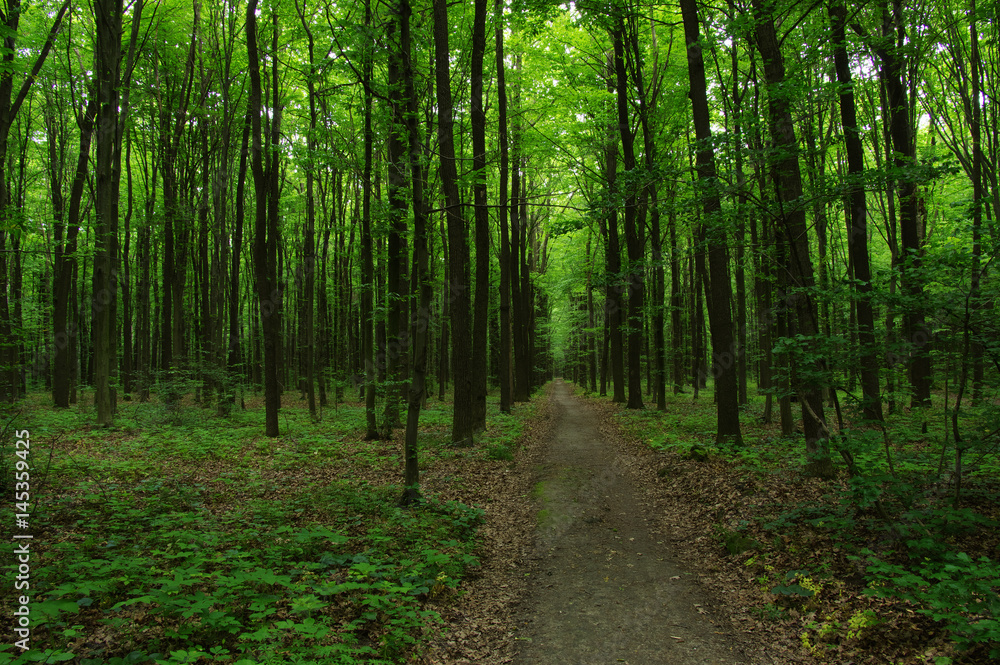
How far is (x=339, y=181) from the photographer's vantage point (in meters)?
20.3

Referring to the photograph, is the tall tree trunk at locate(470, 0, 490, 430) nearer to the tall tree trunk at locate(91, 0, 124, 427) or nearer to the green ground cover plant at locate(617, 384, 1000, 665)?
the green ground cover plant at locate(617, 384, 1000, 665)

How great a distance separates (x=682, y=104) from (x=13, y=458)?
1836cm

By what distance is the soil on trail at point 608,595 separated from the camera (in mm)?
4027

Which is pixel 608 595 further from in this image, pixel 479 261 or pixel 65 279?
pixel 65 279

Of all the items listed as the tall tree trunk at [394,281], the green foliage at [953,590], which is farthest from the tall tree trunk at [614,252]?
the green foliage at [953,590]

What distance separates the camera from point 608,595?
4.99 meters

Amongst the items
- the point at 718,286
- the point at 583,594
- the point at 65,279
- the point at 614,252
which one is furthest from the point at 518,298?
the point at 65,279

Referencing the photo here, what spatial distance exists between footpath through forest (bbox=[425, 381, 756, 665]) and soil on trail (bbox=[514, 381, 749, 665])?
1cm

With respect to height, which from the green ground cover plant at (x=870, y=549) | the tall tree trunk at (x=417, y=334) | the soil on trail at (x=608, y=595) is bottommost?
the soil on trail at (x=608, y=595)

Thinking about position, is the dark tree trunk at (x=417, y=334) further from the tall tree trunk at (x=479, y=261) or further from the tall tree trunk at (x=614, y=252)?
the tall tree trunk at (x=614, y=252)


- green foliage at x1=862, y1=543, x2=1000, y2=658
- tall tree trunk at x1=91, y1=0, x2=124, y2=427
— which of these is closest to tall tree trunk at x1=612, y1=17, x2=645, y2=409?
green foliage at x1=862, y1=543, x2=1000, y2=658

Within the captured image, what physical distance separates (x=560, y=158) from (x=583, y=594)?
710 inches

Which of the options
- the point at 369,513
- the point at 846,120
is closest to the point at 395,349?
the point at 369,513

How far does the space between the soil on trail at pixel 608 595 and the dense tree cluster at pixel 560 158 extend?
2487mm
